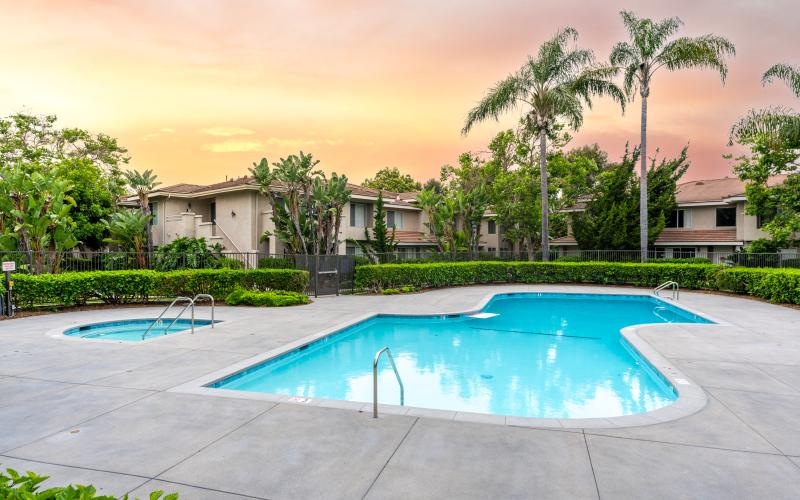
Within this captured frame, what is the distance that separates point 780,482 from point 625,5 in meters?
27.7

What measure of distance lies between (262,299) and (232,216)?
10309 mm

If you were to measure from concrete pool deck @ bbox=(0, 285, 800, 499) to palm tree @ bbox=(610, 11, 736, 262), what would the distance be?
21128 mm

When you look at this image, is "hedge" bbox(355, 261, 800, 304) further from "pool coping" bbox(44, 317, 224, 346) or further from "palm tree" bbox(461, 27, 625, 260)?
"pool coping" bbox(44, 317, 224, 346)

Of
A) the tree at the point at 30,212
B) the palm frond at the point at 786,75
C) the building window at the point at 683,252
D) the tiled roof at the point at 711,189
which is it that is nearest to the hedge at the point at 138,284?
the tree at the point at 30,212

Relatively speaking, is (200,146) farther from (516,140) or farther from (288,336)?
(516,140)

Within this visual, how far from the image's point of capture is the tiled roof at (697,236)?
2938cm

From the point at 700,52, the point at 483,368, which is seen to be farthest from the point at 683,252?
the point at 483,368

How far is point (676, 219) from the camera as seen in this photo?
32.1 meters

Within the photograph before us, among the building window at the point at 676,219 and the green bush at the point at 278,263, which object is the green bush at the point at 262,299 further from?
the building window at the point at 676,219

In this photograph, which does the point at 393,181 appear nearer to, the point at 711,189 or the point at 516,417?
the point at 711,189

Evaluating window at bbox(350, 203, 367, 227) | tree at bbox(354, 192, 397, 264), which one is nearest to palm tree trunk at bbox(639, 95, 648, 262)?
tree at bbox(354, 192, 397, 264)

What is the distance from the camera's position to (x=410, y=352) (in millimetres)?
11078

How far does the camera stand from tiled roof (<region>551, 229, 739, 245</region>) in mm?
29375

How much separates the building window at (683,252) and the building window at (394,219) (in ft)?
61.2
